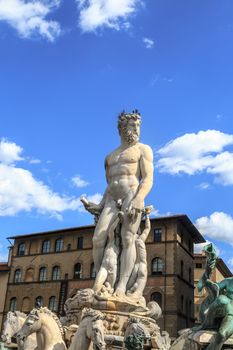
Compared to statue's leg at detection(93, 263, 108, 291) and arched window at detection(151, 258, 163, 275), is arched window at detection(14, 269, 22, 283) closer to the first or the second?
arched window at detection(151, 258, 163, 275)

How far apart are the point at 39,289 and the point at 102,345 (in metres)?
56.4

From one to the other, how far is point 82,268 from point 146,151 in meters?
49.3

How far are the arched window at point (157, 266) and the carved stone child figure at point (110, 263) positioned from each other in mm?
44666

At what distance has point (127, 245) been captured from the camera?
34.0ft

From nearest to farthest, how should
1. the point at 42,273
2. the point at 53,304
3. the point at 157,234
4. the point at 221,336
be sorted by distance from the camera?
the point at 221,336
the point at 157,234
the point at 53,304
the point at 42,273

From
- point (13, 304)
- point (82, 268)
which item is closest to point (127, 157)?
point (82, 268)

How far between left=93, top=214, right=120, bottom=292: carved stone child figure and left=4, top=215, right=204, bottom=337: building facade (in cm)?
4329

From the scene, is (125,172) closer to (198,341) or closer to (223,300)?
(223,300)

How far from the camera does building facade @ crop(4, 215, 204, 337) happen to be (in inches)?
2093

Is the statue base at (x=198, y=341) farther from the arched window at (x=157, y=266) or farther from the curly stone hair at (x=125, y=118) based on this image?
the arched window at (x=157, y=266)

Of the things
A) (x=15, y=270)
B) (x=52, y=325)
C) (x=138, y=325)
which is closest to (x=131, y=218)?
(x=52, y=325)

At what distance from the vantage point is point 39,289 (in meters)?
60.2

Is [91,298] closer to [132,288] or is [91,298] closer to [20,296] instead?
[132,288]

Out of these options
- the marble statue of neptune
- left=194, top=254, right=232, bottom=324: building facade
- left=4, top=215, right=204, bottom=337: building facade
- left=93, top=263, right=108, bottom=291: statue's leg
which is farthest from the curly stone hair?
left=194, top=254, right=232, bottom=324: building facade
